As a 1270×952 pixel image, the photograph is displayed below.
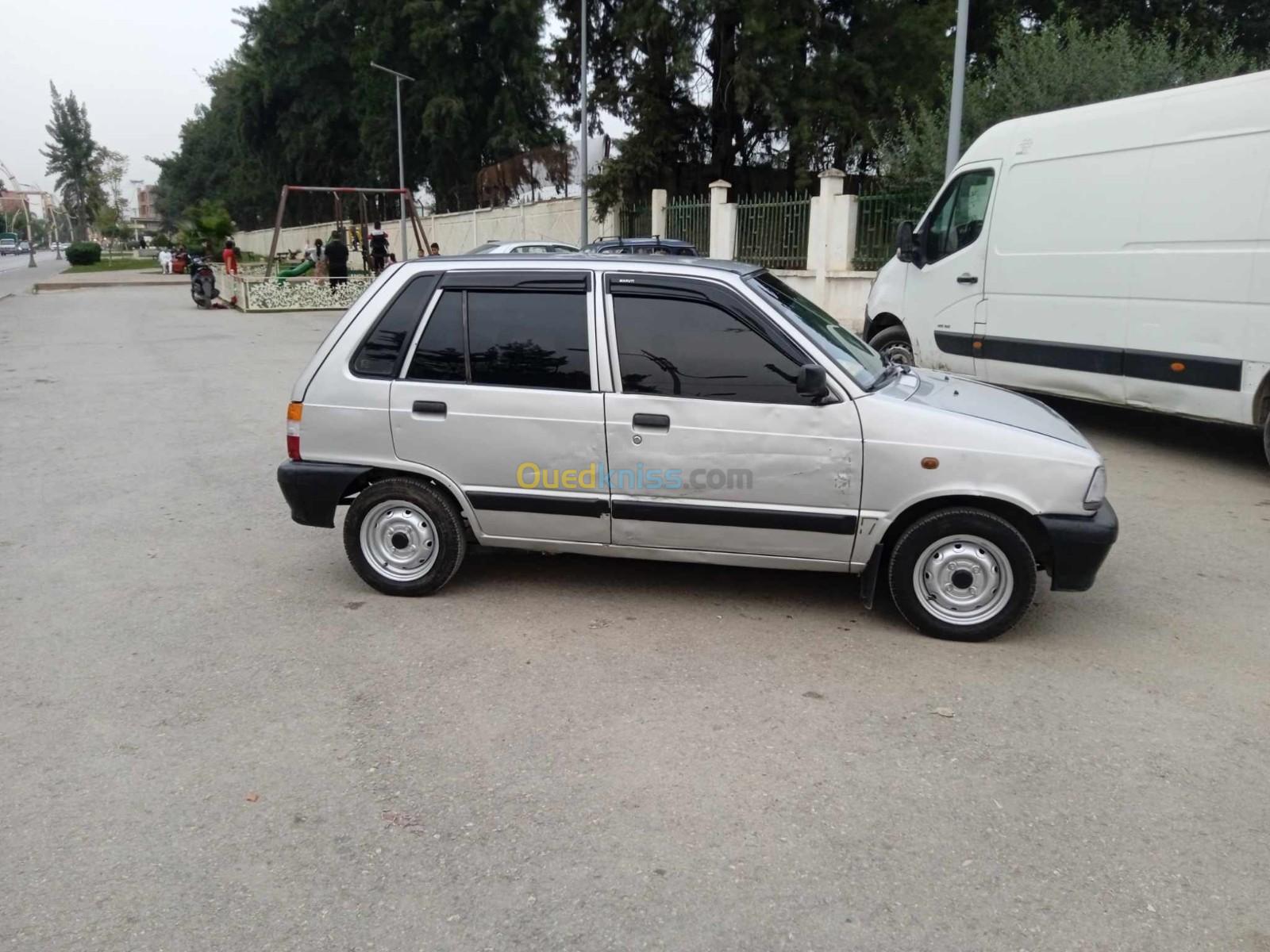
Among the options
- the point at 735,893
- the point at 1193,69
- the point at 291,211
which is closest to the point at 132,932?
the point at 735,893

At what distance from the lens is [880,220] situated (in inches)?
671

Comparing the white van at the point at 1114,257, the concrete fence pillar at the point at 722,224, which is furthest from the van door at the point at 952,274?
the concrete fence pillar at the point at 722,224

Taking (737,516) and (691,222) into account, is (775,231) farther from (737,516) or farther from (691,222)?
(737,516)

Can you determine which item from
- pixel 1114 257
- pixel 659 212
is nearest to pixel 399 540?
pixel 1114 257

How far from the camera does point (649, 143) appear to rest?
25625 millimetres

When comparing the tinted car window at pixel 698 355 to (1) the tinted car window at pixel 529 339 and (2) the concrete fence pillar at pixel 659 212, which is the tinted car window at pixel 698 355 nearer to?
(1) the tinted car window at pixel 529 339

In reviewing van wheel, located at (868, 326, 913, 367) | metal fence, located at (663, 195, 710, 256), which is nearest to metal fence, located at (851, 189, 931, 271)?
metal fence, located at (663, 195, 710, 256)

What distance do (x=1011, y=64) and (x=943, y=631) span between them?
15.4 m

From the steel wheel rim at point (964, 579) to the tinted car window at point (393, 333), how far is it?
2689 mm

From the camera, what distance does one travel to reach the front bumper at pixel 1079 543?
4.39 meters

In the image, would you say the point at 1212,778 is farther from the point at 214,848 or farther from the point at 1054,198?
the point at 1054,198

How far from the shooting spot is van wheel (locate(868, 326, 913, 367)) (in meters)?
10.4

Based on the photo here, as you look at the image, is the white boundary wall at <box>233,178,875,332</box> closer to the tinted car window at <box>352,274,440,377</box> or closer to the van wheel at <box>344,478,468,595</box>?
the tinted car window at <box>352,274,440,377</box>

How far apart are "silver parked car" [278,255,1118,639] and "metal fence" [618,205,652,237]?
19969mm
